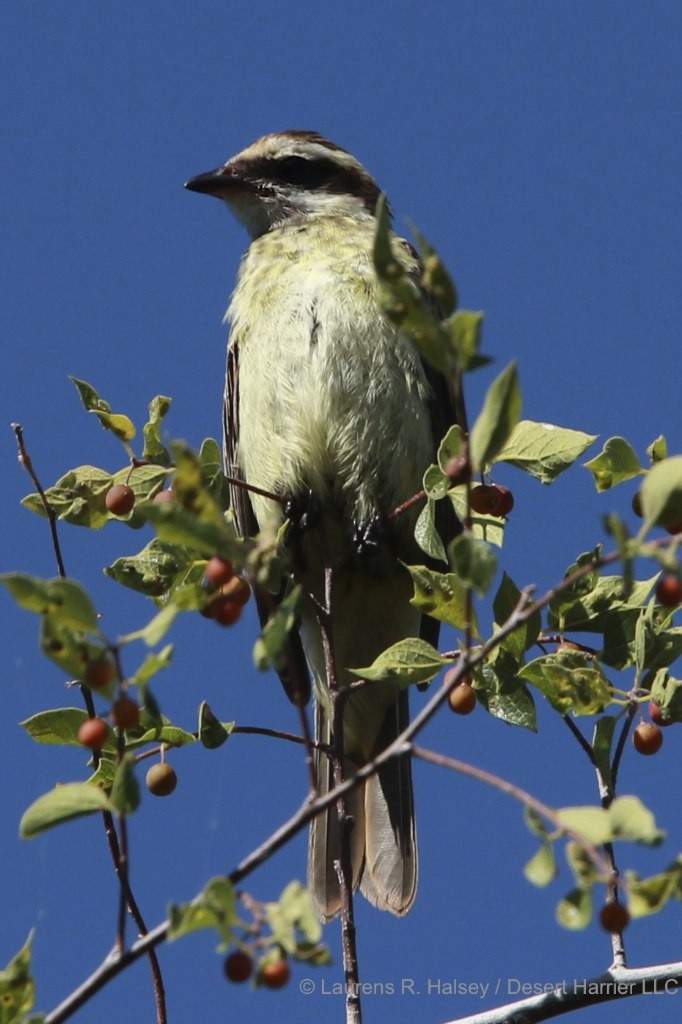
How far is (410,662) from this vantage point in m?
3.36

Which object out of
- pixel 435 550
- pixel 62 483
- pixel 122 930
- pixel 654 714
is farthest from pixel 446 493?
pixel 122 930

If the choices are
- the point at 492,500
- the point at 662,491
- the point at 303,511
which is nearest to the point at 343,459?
the point at 303,511

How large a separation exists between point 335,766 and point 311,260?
266 centimetres

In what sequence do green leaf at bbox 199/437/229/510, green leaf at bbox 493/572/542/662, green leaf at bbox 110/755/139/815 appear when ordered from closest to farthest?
green leaf at bbox 110/755/139/815
green leaf at bbox 493/572/542/662
green leaf at bbox 199/437/229/510

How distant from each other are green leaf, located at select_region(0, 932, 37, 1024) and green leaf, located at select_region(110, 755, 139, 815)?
0.35 m

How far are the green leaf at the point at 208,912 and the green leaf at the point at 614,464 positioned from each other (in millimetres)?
1579

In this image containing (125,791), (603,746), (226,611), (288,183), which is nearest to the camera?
(125,791)

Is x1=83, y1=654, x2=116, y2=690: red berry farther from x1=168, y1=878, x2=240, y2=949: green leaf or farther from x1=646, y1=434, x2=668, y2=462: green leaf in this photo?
x1=646, y1=434, x2=668, y2=462: green leaf

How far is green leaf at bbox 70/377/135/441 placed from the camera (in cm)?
383

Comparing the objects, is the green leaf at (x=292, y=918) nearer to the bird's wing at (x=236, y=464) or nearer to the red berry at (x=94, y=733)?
the red berry at (x=94, y=733)

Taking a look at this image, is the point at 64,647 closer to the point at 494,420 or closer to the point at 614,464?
the point at 494,420

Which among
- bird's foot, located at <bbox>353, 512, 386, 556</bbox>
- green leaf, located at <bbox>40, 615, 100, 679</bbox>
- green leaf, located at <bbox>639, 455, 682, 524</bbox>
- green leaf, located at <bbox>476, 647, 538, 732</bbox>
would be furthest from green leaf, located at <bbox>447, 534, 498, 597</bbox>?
bird's foot, located at <bbox>353, 512, 386, 556</bbox>

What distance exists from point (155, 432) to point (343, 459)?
5.61 ft

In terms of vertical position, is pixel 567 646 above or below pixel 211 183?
below
